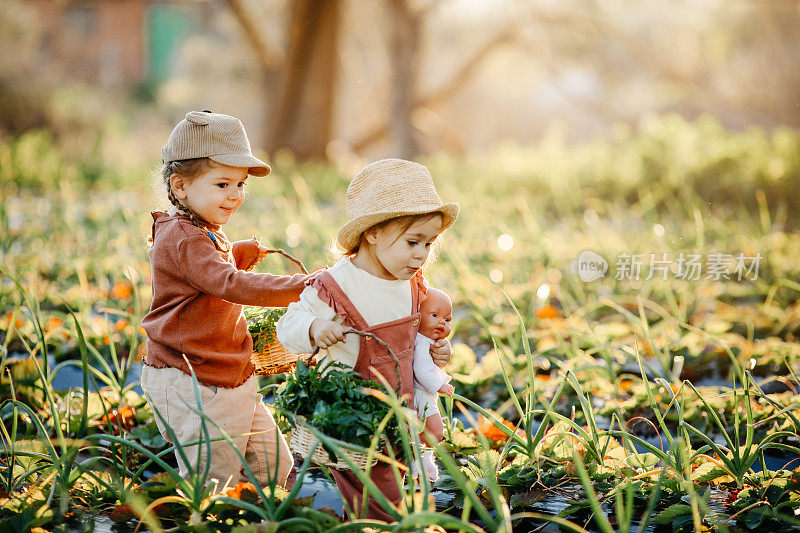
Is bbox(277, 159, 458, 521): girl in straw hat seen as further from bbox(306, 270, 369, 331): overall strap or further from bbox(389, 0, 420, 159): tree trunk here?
bbox(389, 0, 420, 159): tree trunk

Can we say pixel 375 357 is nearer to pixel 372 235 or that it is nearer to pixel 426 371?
pixel 426 371

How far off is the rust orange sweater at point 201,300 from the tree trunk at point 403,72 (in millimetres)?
9916

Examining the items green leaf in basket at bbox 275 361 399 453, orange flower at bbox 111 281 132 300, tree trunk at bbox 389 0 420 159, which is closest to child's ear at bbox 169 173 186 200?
green leaf in basket at bbox 275 361 399 453

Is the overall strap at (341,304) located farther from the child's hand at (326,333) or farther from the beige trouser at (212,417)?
the beige trouser at (212,417)

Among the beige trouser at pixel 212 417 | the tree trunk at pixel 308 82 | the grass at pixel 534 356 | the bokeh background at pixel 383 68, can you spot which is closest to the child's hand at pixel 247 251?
the beige trouser at pixel 212 417

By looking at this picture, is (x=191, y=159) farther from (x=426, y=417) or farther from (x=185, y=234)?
(x=426, y=417)

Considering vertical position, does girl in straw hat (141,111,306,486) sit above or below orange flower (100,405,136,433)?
above

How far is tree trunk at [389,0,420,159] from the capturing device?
11320 mm

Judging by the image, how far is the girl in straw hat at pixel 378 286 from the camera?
1.61 m

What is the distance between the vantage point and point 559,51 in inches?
585

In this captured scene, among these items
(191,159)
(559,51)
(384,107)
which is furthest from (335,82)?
(191,159)

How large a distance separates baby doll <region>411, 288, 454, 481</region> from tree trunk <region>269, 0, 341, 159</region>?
31.8 feet

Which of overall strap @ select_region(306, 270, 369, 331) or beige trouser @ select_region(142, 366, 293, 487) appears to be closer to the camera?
overall strap @ select_region(306, 270, 369, 331)

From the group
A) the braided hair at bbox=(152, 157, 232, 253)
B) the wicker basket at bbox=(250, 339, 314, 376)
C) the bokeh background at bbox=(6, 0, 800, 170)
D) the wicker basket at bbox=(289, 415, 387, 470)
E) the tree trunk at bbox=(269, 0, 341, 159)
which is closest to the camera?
the wicker basket at bbox=(289, 415, 387, 470)
